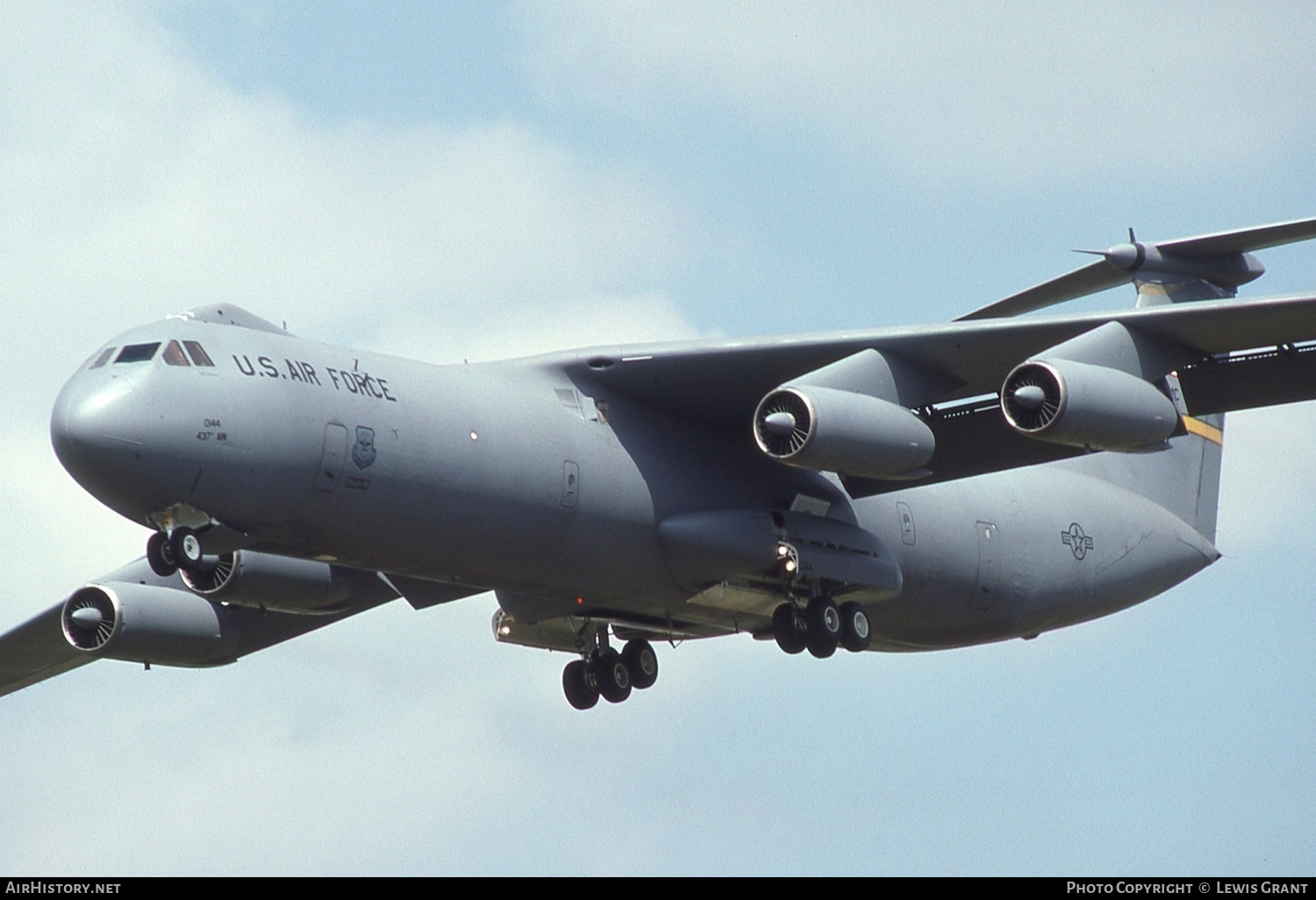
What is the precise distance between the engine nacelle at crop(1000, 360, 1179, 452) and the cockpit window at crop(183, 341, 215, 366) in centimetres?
641

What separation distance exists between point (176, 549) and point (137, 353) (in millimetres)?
1559

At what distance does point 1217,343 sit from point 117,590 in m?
10.8

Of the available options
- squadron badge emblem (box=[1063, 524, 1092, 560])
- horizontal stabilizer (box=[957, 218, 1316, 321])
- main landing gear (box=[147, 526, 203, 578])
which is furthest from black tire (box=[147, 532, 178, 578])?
squadron badge emblem (box=[1063, 524, 1092, 560])

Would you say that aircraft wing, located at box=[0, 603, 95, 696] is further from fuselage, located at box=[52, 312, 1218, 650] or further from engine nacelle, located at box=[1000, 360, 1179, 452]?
engine nacelle, located at box=[1000, 360, 1179, 452]

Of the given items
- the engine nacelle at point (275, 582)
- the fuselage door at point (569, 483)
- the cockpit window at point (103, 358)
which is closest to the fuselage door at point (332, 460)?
the cockpit window at point (103, 358)

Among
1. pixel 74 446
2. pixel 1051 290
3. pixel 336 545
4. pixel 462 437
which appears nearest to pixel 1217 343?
pixel 1051 290

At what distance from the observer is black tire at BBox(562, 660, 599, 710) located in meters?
21.6

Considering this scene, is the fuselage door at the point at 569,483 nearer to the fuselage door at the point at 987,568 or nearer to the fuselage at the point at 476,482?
the fuselage at the point at 476,482

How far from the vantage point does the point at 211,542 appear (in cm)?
1823

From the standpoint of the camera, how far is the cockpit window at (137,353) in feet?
54.6

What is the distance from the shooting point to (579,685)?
21.7 meters

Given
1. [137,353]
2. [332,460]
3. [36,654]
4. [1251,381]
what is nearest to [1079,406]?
→ [1251,381]

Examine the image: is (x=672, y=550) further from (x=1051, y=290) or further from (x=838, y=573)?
(x=1051, y=290)

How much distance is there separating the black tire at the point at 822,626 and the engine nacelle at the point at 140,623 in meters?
6.36
